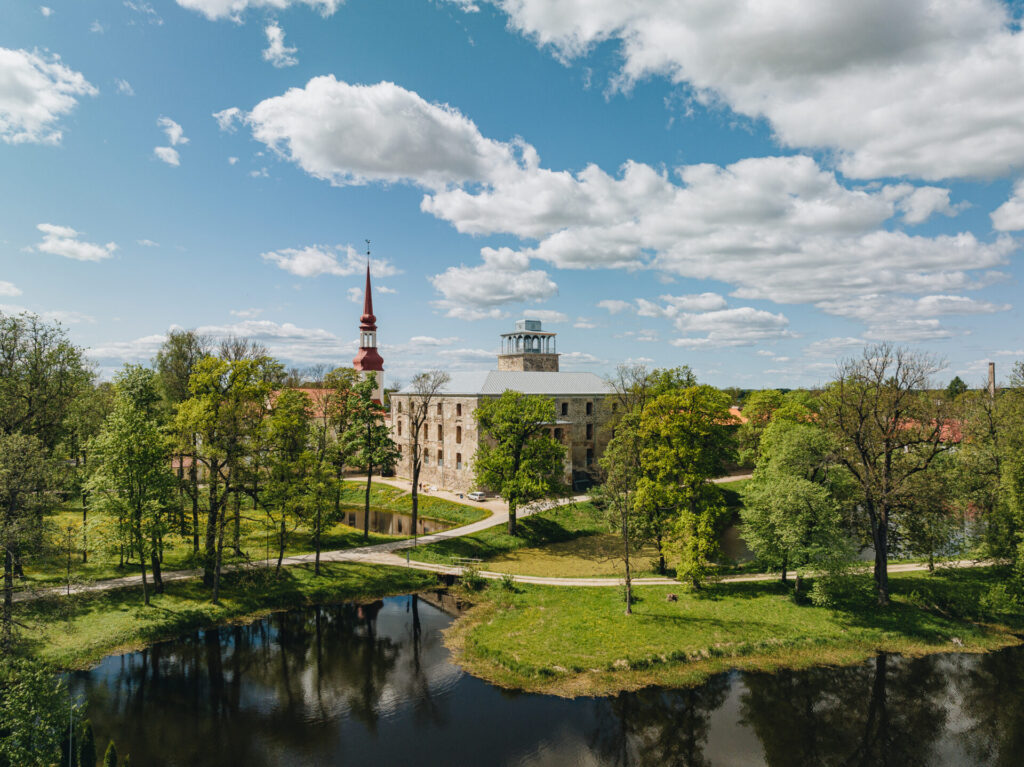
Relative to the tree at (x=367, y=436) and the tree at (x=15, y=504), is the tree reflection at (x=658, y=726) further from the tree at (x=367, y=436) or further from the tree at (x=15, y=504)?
the tree at (x=367, y=436)

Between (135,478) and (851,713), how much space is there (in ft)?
113

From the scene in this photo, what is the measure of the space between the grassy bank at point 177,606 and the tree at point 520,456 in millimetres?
11166

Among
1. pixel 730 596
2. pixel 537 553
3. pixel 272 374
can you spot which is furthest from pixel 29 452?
pixel 730 596

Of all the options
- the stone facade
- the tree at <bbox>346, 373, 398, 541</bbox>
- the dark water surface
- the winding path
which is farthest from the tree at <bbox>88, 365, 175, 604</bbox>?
the stone facade

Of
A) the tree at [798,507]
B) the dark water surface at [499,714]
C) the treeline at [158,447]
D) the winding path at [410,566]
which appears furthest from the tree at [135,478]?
the tree at [798,507]

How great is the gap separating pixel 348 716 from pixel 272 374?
67.4 feet

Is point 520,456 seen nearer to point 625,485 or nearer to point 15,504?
point 625,485

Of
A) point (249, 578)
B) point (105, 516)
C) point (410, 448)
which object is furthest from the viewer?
point (410, 448)

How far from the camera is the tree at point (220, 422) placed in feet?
96.5

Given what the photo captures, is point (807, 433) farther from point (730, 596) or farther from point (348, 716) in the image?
point (348, 716)

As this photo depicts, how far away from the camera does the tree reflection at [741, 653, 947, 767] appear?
18953mm

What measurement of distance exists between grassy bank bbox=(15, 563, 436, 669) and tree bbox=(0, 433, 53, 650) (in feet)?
3.01

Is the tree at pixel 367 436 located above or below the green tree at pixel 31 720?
above

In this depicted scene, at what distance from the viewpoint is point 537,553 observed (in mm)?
41625
